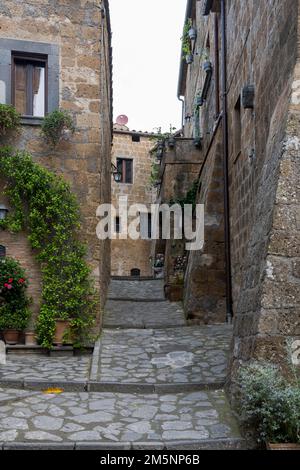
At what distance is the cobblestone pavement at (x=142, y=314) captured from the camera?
9.09m

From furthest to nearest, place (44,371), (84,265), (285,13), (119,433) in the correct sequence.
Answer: (84,265) → (44,371) → (285,13) → (119,433)

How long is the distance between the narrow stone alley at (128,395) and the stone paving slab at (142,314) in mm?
131

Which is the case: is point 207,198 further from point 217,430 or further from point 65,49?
point 217,430

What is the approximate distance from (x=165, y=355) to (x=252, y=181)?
116 inches

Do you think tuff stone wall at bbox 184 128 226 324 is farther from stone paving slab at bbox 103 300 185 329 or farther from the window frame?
the window frame

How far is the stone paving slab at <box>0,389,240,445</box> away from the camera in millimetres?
4242

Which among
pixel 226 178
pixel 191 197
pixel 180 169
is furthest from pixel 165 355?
pixel 180 169

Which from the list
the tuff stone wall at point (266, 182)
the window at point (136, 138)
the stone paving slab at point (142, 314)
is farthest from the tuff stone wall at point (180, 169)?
the window at point (136, 138)

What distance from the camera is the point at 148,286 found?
549 inches

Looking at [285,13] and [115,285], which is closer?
[285,13]

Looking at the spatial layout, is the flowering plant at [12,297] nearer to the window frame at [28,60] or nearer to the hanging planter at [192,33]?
the window frame at [28,60]

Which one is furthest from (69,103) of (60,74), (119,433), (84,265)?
(119,433)

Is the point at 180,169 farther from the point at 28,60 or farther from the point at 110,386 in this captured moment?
the point at 110,386
